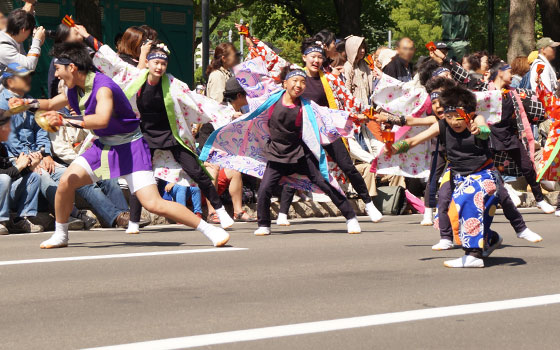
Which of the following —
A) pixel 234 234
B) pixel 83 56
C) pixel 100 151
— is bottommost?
pixel 234 234

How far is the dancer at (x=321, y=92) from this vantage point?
507 inches

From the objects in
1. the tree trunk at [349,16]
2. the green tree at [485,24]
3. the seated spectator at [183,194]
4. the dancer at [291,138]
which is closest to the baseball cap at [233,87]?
the dancer at [291,138]

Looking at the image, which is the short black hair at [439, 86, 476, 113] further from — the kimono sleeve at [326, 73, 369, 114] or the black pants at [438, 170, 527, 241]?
the kimono sleeve at [326, 73, 369, 114]

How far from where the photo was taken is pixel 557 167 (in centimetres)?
1412

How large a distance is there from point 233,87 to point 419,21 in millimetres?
60702

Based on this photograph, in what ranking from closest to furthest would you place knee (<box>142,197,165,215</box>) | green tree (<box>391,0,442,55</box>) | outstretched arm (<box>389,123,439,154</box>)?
knee (<box>142,197,165,215</box>) < outstretched arm (<box>389,123,439,154</box>) < green tree (<box>391,0,442,55</box>)

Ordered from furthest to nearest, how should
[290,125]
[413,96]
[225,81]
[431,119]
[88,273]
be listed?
[225,81] → [413,96] → [290,125] → [431,119] → [88,273]

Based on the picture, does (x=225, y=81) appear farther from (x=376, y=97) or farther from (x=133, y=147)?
(x=133, y=147)

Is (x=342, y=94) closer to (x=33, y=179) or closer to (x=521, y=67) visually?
(x=33, y=179)

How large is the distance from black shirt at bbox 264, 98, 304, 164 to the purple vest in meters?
2.23

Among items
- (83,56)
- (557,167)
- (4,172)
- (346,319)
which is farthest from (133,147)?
(557,167)

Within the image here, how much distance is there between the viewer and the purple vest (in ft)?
32.4

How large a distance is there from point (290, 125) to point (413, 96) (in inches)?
86.8

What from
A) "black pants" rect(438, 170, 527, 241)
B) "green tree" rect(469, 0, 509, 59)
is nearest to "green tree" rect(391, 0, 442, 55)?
"green tree" rect(469, 0, 509, 59)
